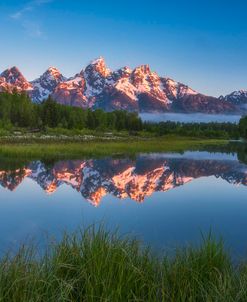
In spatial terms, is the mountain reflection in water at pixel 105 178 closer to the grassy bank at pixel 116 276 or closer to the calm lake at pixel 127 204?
the calm lake at pixel 127 204

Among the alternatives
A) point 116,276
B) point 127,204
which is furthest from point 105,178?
point 116,276

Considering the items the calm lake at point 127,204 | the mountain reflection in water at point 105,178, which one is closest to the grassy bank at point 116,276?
the calm lake at point 127,204

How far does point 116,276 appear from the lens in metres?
6.56

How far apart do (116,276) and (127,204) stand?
12.3 meters

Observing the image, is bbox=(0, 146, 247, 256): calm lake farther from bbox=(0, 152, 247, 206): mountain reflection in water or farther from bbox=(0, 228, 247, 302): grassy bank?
bbox=(0, 228, 247, 302): grassy bank

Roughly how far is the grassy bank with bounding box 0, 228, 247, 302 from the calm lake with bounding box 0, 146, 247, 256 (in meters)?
3.29

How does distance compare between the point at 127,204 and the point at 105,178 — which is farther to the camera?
the point at 105,178

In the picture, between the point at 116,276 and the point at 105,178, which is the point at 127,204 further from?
the point at 116,276

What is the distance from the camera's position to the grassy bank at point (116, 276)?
20.0 ft

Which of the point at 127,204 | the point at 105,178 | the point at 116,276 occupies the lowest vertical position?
the point at 105,178

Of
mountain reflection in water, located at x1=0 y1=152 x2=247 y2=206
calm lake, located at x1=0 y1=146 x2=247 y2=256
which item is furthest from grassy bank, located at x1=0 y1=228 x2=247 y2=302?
mountain reflection in water, located at x1=0 y1=152 x2=247 y2=206

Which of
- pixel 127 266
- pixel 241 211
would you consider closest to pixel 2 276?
pixel 127 266

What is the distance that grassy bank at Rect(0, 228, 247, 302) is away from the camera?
6109 mm

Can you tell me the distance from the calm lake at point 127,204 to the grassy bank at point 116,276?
329 cm
